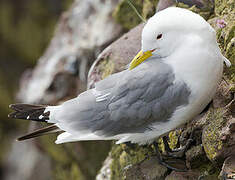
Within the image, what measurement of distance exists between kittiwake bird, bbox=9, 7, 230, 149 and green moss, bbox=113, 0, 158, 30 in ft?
4.76

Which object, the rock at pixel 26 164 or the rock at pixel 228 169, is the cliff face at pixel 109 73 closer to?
the rock at pixel 228 169

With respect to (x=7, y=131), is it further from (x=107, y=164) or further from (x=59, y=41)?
(x=107, y=164)

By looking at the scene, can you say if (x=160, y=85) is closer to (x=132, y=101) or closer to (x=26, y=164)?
(x=132, y=101)

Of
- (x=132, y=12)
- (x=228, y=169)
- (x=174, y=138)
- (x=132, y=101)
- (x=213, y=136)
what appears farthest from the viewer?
(x=132, y=12)

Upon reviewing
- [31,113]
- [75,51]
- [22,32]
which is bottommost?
[31,113]

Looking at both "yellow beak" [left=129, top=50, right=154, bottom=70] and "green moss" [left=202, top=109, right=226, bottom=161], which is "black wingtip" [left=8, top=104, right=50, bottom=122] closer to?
"yellow beak" [left=129, top=50, right=154, bottom=70]

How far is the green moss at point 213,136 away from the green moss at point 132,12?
172cm

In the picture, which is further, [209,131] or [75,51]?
[75,51]

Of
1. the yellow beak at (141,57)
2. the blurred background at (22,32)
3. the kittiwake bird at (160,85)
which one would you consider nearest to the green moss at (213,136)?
the kittiwake bird at (160,85)

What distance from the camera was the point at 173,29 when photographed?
246 centimetres

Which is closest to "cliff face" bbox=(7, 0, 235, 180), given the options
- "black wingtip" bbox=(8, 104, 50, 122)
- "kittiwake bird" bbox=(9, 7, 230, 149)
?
"kittiwake bird" bbox=(9, 7, 230, 149)

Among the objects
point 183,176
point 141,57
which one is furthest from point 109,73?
point 183,176

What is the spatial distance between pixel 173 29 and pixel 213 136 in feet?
2.10

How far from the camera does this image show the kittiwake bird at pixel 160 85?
7.91 feet
